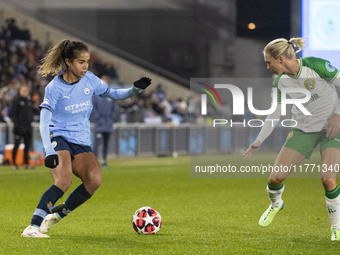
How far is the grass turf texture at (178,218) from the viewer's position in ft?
23.6

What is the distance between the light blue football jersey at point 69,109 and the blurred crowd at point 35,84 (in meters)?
15.1

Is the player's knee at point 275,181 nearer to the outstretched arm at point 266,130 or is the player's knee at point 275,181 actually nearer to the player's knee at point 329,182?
the outstretched arm at point 266,130

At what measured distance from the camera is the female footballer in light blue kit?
7.45 meters

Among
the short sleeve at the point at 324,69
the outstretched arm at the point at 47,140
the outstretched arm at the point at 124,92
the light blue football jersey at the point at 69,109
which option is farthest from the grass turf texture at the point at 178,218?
the short sleeve at the point at 324,69

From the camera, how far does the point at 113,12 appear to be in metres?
37.4

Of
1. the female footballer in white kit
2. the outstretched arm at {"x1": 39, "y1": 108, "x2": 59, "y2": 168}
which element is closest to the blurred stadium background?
the outstretched arm at {"x1": 39, "y1": 108, "x2": 59, "y2": 168}

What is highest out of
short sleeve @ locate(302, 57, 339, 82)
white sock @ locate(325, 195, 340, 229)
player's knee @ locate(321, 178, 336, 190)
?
short sleeve @ locate(302, 57, 339, 82)

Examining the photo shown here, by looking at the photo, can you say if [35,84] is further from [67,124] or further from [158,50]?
[67,124]

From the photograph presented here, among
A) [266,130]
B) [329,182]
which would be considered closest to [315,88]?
[266,130]

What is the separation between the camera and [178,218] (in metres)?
9.78

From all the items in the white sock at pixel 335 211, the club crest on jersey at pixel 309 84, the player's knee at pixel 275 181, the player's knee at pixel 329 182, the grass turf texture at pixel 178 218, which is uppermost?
the club crest on jersey at pixel 309 84

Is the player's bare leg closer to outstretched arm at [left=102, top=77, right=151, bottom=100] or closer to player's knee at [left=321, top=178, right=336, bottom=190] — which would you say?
player's knee at [left=321, top=178, right=336, bottom=190]

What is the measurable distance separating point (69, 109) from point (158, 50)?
3011cm

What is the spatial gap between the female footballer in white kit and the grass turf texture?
2.05 ft
